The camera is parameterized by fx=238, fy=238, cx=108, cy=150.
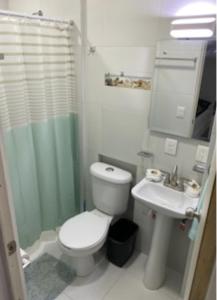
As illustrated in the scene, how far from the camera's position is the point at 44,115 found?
73.6 inches

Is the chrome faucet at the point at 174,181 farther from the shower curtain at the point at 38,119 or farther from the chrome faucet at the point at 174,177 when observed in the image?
Result: the shower curtain at the point at 38,119

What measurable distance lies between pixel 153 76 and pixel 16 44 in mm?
929

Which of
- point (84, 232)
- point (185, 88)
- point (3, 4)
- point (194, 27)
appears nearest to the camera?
point (194, 27)

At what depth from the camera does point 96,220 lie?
1.96 meters

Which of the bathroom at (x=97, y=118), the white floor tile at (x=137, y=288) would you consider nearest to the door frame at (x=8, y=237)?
the bathroom at (x=97, y=118)

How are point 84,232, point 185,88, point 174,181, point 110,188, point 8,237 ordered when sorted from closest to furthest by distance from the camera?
point 8,237 → point 185,88 → point 174,181 → point 84,232 → point 110,188

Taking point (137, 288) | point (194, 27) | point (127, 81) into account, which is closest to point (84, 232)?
point (137, 288)

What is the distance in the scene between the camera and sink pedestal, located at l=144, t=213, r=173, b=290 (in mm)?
1711

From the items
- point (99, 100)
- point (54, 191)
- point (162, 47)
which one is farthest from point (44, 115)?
point (162, 47)

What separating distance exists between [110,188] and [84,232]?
0.40 m

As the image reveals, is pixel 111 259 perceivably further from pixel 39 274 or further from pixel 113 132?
pixel 113 132

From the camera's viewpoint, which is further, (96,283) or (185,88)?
(96,283)

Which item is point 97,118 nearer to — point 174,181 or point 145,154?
point 145,154

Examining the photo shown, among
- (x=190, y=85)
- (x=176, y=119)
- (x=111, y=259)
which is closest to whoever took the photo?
(x=190, y=85)
